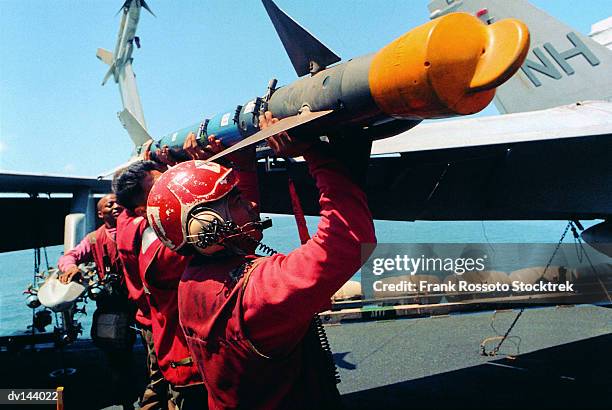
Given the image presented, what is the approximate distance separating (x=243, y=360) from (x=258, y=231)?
485 millimetres

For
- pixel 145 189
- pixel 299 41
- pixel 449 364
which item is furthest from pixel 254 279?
pixel 449 364

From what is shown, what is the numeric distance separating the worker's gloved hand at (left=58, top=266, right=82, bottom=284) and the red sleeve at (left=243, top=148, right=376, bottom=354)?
3.30 metres

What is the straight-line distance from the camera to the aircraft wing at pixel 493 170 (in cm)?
412

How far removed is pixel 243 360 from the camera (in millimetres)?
1486

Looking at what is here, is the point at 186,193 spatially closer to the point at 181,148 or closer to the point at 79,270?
the point at 181,148

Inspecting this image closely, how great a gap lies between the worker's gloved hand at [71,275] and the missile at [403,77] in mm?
3001

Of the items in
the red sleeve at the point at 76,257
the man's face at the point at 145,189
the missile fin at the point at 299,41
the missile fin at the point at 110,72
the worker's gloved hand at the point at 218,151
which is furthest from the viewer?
the missile fin at the point at 110,72

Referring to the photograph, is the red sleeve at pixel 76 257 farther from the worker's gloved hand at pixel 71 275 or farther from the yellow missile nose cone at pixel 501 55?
the yellow missile nose cone at pixel 501 55

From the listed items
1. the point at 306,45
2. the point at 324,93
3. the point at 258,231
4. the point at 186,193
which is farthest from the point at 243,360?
the point at 306,45

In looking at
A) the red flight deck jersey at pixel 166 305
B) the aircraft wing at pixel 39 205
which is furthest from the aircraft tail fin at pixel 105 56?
the red flight deck jersey at pixel 166 305

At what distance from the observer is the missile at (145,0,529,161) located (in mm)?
1422

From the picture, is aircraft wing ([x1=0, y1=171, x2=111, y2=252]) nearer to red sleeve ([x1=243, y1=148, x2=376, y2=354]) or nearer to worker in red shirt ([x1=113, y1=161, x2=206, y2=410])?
worker in red shirt ([x1=113, y1=161, x2=206, y2=410])

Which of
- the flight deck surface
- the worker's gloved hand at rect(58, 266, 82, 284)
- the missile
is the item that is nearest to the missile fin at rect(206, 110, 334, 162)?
the missile

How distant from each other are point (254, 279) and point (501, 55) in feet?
3.32
